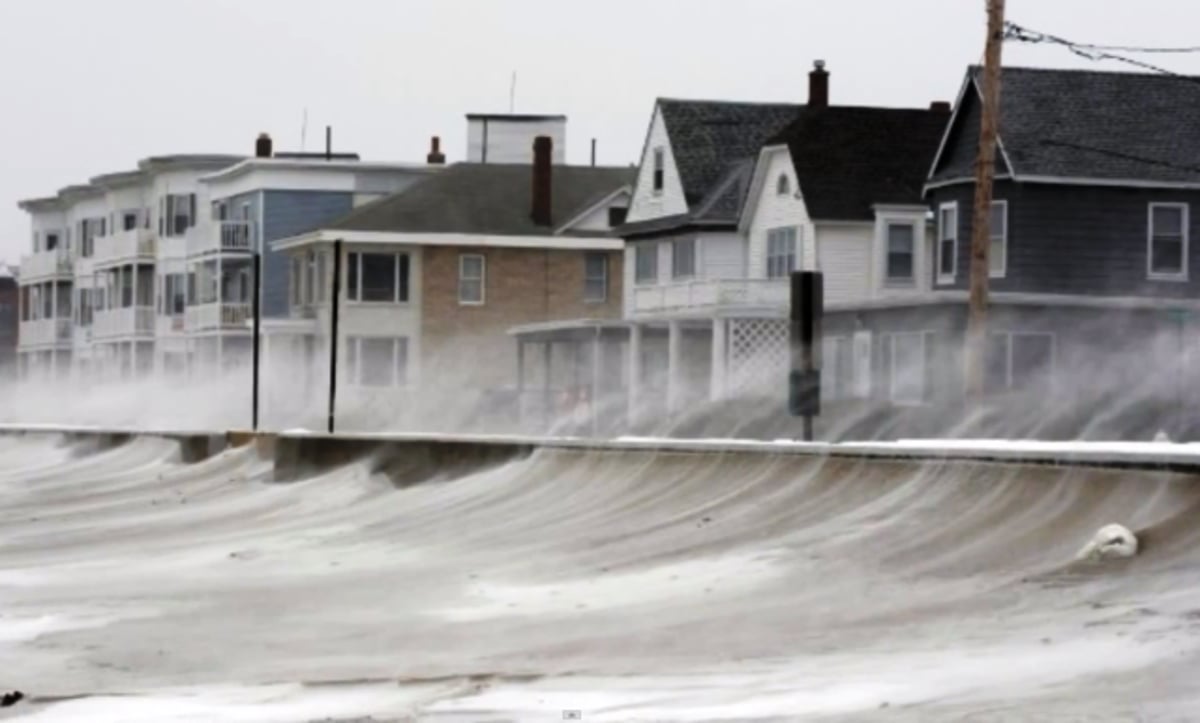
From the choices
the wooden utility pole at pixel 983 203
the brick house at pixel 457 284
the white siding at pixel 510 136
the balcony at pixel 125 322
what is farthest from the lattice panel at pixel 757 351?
the balcony at pixel 125 322

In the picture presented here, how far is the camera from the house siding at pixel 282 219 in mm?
89938

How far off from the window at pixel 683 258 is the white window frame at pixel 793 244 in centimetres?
269

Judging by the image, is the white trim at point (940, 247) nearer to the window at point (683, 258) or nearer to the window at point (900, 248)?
the window at point (900, 248)

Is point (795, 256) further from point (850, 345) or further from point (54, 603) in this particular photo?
point (54, 603)

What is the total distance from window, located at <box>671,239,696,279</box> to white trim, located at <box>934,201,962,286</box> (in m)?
10.7

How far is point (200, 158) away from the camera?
329 ft

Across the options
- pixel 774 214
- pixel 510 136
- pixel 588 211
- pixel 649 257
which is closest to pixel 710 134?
pixel 649 257

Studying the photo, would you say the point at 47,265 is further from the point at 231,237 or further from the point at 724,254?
the point at 724,254

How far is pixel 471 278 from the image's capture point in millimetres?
80875

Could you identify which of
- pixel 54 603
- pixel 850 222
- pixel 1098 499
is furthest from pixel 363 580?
pixel 850 222

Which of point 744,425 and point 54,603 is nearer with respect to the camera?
point 54,603

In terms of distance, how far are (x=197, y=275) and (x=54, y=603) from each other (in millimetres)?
77309

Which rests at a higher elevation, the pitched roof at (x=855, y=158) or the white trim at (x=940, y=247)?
the pitched roof at (x=855, y=158)

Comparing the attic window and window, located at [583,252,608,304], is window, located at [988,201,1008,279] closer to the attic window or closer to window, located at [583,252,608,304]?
the attic window
